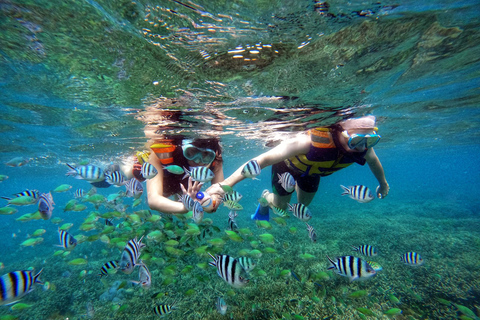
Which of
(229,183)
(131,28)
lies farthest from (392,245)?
(131,28)

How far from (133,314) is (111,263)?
133 inches

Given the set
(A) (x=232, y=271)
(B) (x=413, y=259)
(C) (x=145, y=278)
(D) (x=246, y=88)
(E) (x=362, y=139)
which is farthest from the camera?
(D) (x=246, y=88)

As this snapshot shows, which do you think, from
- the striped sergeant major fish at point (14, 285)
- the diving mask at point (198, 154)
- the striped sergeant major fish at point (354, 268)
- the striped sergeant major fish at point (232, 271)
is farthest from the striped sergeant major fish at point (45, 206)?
the striped sergeant major fish at point (354, 268)

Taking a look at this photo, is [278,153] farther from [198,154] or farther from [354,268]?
[354,268]

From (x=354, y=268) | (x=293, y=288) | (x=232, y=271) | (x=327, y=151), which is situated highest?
(x=327, y=151)

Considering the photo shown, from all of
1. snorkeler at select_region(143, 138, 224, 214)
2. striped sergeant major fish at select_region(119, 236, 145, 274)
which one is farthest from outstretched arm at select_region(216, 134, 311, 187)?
striped sergeant major fish at select_region(119, 236, 145, 274)

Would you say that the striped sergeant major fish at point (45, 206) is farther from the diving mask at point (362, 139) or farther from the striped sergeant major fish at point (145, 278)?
the diving mask at point (362, 139)

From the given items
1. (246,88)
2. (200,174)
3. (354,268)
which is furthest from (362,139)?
(200,174)

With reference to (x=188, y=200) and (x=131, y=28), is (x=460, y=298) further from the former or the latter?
(x=131, y=28)

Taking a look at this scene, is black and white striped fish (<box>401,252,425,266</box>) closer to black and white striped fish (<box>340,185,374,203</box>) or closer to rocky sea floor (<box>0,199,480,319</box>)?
rocky sea floor (<box>0,199,480,319</box>)

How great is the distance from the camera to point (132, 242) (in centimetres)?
454

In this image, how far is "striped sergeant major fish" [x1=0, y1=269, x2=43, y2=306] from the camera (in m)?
3.42

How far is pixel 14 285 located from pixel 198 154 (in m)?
4.71

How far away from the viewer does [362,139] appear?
5.84 m
